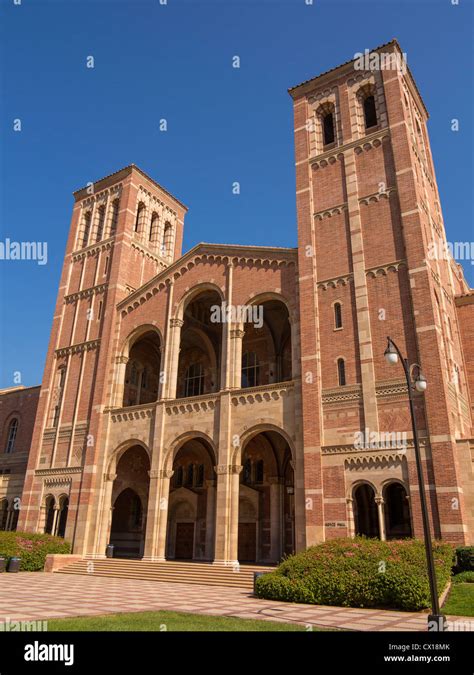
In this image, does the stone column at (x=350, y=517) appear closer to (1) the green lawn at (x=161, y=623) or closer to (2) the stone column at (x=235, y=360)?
(2) the stone column at (x=235, y=360)

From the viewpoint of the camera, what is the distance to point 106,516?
29.9 m

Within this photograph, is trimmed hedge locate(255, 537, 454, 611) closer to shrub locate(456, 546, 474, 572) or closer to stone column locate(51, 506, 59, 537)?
shrub locate(456, 546, 474, 572)

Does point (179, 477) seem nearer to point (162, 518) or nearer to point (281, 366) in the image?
point (162, 518)

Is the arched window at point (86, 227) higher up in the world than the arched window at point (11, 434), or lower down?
higher up

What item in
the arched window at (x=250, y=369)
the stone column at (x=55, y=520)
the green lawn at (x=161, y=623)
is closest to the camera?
the green lawn at (x=161, y=623)

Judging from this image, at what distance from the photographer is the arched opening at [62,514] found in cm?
3186

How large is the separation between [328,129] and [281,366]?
14.7m

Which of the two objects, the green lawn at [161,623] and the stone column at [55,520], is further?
the stone column at [55,520]

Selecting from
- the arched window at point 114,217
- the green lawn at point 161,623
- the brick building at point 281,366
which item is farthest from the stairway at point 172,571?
the arched window at point 114,217

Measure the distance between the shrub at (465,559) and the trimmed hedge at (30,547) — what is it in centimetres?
2086

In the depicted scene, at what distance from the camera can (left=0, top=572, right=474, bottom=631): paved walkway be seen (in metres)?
11.8

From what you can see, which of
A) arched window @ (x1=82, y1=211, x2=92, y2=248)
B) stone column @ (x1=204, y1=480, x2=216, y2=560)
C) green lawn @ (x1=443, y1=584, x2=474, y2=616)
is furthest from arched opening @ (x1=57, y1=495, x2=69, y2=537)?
green lawn @ (x1=443, y1=584, x2=474, y2=616)

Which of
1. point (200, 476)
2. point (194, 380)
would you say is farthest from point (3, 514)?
point (194, 380)

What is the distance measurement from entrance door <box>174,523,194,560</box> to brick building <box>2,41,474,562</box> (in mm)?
102
